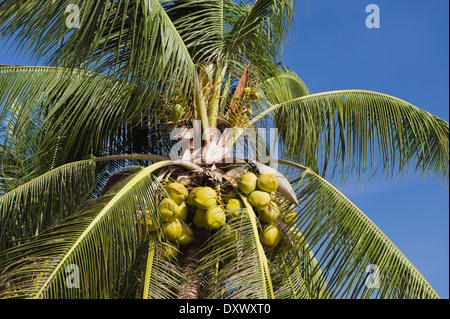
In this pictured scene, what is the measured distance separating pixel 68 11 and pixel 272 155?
251 cm

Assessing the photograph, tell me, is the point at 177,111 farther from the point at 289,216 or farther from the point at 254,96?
the point at 289,216

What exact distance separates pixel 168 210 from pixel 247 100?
1739 mm

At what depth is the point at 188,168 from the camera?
16.3 ft

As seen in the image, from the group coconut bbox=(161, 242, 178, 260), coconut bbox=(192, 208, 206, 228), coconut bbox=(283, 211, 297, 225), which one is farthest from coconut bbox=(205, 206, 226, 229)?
coconut bbox=(283, 211, 297, 225)

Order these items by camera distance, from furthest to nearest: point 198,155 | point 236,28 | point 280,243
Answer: point 236,28 → point 198,155 → point 280,243

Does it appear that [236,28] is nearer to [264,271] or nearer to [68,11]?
[68,11]

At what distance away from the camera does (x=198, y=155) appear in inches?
200

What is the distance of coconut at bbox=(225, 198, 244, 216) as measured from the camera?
4.55 metres

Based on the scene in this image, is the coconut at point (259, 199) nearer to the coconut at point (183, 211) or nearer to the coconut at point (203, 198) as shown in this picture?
the coconut at point (203, 198)

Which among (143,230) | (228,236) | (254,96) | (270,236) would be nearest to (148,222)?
(143,230)

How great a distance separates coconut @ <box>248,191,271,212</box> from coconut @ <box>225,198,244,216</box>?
0.10 metres

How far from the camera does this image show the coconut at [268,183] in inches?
183

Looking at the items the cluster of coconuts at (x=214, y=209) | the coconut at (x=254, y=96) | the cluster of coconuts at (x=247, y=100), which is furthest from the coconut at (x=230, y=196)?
the coconut at (x=254, y=96)
